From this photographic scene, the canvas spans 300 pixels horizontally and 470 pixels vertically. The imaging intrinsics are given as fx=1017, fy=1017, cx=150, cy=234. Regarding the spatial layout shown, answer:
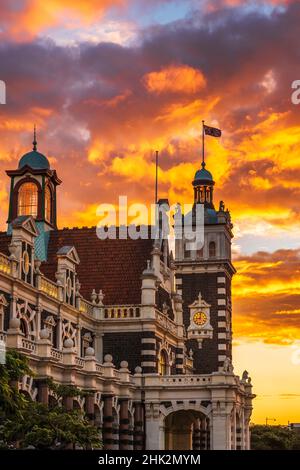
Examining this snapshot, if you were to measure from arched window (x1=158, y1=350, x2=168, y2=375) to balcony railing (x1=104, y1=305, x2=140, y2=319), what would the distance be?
455 cm

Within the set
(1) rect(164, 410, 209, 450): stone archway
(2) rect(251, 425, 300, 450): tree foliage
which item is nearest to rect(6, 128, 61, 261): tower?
(1) rect(164, 410, 209, 450): stone archway

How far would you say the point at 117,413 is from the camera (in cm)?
6006

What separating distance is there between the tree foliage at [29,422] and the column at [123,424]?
17.5 m

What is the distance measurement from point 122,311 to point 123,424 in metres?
9.28

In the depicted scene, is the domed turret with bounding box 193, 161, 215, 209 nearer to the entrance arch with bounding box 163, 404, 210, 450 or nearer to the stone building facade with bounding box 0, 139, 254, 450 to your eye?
the stone building facade with bounding box 0, 139, 254, 450

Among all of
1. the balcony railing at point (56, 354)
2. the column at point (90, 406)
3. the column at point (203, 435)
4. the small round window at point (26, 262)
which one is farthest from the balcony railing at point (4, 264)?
the column at point (203, 435)

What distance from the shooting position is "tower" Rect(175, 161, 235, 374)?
86.2 metres

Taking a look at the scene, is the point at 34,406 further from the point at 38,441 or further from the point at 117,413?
the point at 117,413

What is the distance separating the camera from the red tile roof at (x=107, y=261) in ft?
226

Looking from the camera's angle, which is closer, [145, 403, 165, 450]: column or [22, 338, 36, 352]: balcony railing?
[22, 338, 36, 352]: balcony railing

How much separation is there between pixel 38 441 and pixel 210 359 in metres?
48.3

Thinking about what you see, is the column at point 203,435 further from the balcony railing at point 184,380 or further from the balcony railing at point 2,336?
the balcony railing at point 2,336
